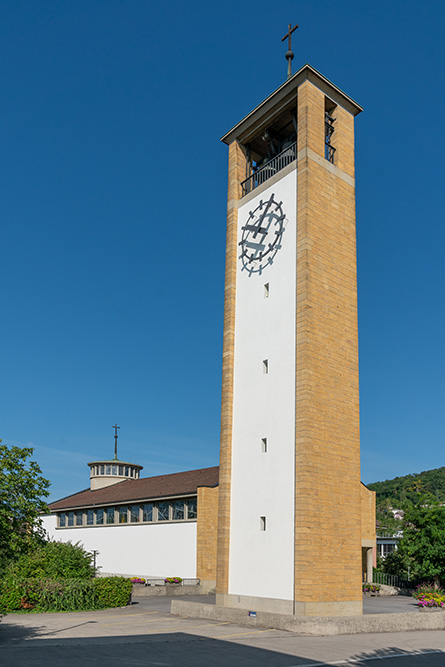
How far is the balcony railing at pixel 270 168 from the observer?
93.0ft

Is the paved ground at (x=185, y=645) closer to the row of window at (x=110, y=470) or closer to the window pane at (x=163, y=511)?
the window pane at (x=163, y=511)

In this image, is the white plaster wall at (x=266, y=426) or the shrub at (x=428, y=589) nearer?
the white plaster wall at (x=266, y=426)

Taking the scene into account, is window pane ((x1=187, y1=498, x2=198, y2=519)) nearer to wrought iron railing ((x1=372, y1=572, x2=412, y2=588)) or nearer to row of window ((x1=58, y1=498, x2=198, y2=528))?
row of window ((x1=58, y1=498, x2=198, y2=528))

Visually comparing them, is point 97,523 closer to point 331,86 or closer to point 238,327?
point 238,327

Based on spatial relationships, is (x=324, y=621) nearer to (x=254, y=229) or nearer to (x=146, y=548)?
(x=254, y=229)

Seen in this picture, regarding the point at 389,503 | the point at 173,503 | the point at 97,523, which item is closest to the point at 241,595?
the point at 173,503

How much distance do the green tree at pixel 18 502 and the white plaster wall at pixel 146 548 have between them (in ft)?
69.5

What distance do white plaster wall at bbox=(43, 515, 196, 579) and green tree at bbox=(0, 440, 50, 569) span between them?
21.2 meters

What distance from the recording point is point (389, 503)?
139 meters

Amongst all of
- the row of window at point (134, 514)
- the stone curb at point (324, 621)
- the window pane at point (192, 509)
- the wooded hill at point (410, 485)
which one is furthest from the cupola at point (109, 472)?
the wooded hill at point (410, 485)

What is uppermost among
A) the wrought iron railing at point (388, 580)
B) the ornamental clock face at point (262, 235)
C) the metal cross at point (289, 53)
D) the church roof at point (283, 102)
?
the metal cross at point (289, 53)

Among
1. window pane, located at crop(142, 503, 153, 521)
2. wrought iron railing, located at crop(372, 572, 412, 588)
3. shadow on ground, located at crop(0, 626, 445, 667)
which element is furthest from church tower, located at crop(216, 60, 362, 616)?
wrought iron railing, located at crop(372, 572, 412, 588)

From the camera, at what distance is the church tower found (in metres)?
23.1

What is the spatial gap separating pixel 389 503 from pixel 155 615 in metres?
123
